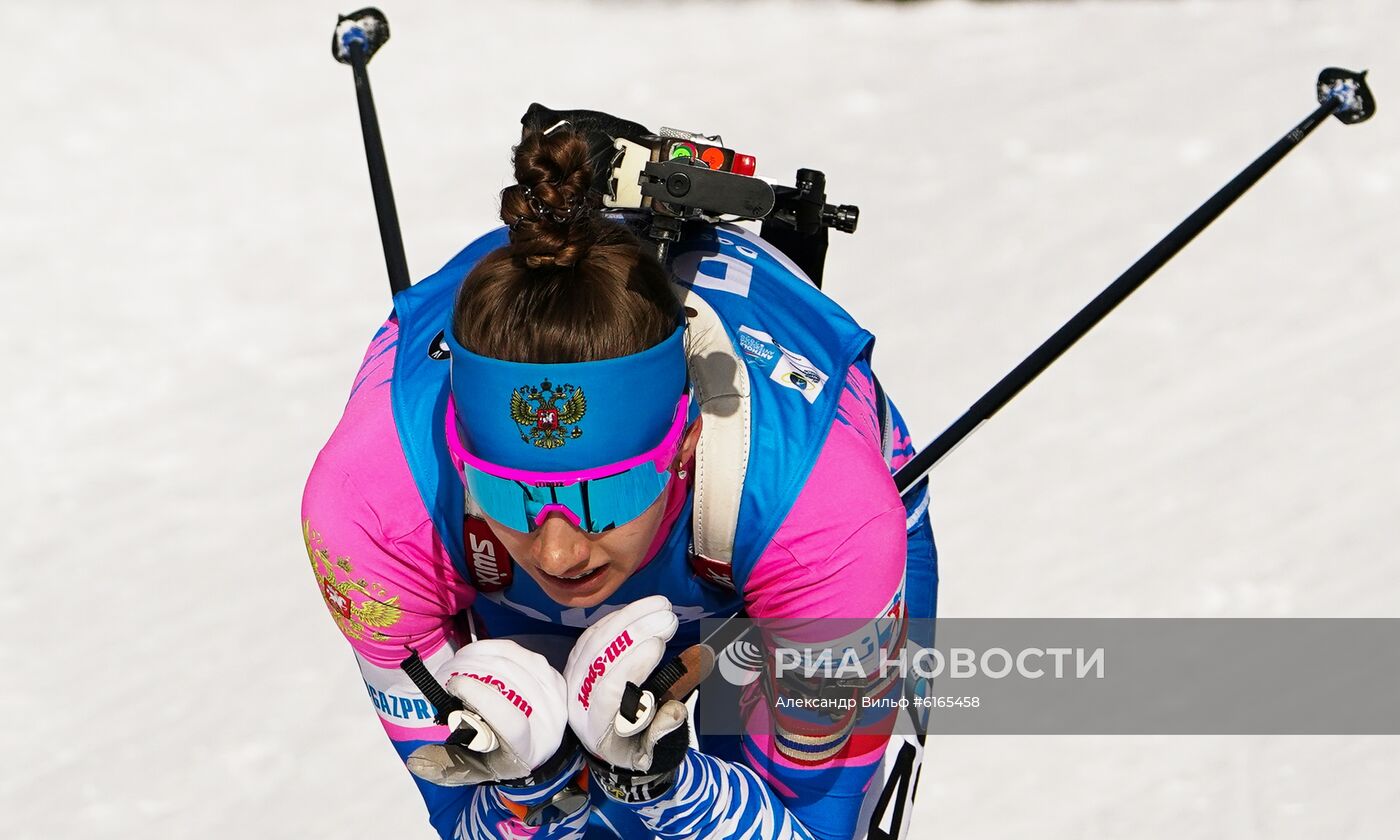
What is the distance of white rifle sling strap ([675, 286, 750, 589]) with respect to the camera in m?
2.52

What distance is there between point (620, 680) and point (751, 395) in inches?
19.5

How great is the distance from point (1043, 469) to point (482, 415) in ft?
10.2

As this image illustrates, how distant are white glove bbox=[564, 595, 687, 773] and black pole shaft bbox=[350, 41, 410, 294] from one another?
1.12 m

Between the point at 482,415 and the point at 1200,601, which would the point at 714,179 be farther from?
the point at 1200,601

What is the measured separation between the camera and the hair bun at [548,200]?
7.45 feet

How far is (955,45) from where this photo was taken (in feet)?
24.7

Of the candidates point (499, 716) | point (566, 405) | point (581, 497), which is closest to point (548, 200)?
point (566, 405)

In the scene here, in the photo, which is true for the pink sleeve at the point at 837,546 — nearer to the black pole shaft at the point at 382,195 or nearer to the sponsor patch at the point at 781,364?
the sponsor patch at the point at 781,364

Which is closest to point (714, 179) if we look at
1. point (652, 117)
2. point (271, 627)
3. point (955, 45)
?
point (271, 627)

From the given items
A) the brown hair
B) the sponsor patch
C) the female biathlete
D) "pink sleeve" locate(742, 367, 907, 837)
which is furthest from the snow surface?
the brown hair

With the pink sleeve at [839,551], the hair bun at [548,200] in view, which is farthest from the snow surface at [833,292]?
the hair bun at [548,200]

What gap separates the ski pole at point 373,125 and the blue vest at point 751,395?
1.75ft

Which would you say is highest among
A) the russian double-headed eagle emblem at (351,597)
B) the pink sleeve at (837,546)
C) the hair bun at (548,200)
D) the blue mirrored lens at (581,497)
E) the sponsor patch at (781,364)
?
the sponsor patch at (781,364)

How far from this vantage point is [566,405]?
91.0 inches
